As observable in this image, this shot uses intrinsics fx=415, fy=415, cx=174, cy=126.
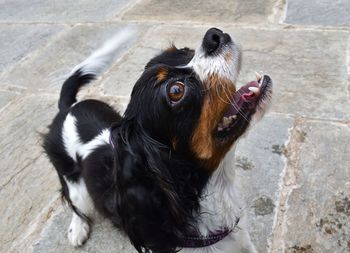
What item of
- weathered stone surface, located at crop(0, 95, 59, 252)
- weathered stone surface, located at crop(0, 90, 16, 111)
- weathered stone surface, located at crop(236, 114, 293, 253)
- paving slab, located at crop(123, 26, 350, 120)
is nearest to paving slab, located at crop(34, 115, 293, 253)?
weathered stone surface, located at crop(236, 114, 293, 253)

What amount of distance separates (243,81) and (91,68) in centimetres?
154

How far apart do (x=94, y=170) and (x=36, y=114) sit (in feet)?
5.61

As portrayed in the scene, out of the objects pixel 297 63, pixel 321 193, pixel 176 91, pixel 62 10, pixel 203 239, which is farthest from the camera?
pixel 62 10

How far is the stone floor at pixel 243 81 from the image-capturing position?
267 centimetres

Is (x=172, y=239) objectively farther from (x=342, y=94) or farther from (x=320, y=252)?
(x=342, y=94)

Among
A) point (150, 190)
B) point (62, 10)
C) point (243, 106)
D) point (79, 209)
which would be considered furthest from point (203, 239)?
point (62, 10)

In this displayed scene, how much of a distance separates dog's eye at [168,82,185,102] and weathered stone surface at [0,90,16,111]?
2.96m

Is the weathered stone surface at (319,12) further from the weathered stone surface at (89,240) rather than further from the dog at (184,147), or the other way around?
the weathered stone surface at (89,240)

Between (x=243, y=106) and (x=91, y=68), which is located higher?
(x=243, y=106)

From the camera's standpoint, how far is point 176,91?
1.82 metres

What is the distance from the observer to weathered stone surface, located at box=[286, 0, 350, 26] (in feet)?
14.8

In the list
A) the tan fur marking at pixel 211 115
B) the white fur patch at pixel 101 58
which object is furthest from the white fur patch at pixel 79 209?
the tan fur marking at pixel 211 115

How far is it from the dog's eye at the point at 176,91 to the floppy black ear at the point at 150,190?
8.8 inches

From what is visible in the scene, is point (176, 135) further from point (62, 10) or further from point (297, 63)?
point (62, 10)
